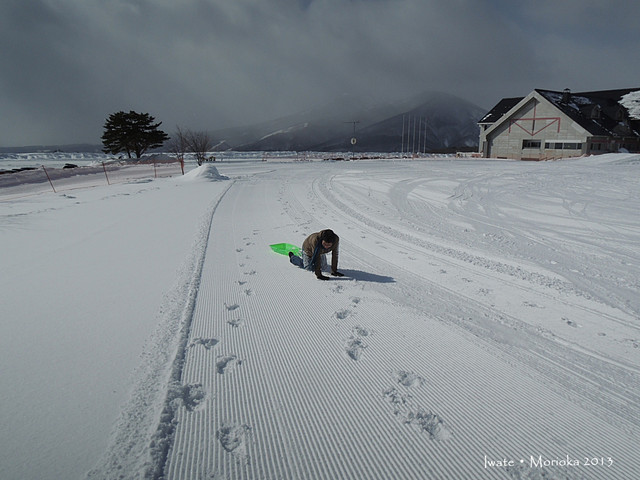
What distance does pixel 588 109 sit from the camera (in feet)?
112

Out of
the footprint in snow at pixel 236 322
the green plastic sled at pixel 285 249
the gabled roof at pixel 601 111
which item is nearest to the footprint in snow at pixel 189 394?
the footprint in snow at pixel 236 322

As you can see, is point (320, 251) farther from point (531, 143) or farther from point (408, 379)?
point (531, 143)

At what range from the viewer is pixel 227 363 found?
310cm

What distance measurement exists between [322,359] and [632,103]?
53281 millimetres

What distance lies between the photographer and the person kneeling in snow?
15.5ft

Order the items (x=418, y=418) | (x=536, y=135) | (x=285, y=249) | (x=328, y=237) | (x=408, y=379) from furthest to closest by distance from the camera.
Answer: (x=536, y=135) → (x=285, y=249) → (x=328, y=237) → (x=408, y=379) → (x=418, y=418)

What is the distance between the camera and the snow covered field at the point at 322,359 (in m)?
2.21

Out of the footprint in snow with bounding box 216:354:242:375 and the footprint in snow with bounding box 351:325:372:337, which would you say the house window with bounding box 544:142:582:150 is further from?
the footprint in snow with bounding box 216:354:242:375

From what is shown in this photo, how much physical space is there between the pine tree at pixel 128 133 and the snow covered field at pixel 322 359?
148 feet

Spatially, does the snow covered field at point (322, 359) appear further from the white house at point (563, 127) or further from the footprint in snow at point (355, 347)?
the white house at point (563, 127)

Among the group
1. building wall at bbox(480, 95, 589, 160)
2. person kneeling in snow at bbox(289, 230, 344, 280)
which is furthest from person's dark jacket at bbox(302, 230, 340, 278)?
building wall at bbox(480, 95, 589, 160)

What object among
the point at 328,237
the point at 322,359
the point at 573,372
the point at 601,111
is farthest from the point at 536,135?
the point at 322,359

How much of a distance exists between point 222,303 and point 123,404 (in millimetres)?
1822

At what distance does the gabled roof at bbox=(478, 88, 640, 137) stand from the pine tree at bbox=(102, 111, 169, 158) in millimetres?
45886
